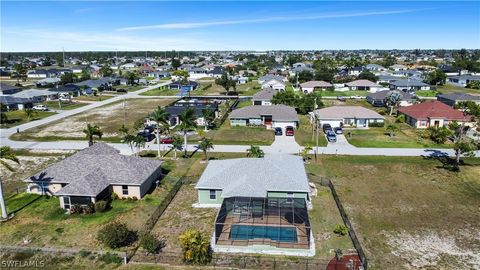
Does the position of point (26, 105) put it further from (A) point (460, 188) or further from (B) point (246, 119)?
(A) point (460, 188)

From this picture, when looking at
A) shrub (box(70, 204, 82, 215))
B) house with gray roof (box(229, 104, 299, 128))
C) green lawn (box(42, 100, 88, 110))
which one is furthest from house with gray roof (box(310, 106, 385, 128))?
green lawn (box(42, 100, 88, 110))

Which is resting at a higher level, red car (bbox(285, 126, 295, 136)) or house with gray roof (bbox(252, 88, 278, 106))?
house with gray roof (bbox(252, 88, 278, 106))

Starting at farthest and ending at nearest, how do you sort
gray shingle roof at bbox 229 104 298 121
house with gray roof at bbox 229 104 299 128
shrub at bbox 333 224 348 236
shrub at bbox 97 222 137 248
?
gray shingle roof at bbox 229 104 298 121 < house with gray roof at bbox 229 104 299 128 < shrub at bbox 333 224 348 236 < shrub at bbox 97 222 137 248

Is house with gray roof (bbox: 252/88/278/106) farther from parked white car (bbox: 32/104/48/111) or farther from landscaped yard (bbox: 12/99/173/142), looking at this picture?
parked white car (bbox: 32/104/48/111)

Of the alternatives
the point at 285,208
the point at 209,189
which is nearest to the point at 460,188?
the point at 285,208

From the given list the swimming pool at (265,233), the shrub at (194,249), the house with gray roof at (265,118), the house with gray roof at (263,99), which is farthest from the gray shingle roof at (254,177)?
the house with gray roof at (263,99)
